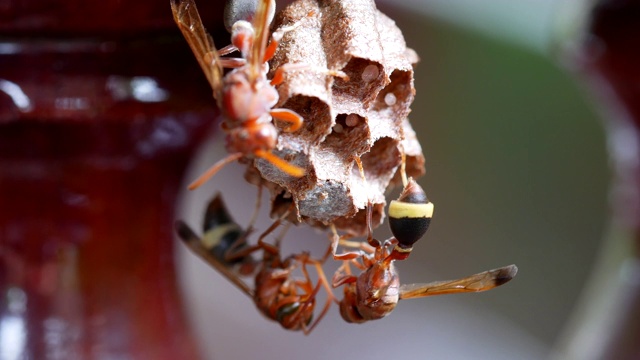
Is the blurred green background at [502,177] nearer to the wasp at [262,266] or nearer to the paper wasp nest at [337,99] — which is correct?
the wasp at [262,266]

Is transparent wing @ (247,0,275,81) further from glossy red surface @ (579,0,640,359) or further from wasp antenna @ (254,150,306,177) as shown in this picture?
glossy red surface @ (579,0,640,359)

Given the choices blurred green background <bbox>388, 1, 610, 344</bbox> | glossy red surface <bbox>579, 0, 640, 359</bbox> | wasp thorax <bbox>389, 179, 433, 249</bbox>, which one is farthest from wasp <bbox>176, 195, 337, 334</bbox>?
blurred green background <bbox>388, 1, 610, 344</bbox>

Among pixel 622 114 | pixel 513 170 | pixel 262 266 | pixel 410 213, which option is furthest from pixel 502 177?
pixel 410 213

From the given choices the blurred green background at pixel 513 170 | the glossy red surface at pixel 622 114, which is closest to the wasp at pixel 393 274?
the glossy red surface at pixel 622 114

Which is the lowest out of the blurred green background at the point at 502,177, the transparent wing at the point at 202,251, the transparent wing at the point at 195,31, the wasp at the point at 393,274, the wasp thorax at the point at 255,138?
the blurred green background at the point at 502,177

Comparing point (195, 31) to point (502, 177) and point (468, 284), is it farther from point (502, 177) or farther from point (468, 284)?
point (502, 177)

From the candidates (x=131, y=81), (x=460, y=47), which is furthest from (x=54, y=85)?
(x=460, y=47)

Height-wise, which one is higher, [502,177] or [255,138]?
[255,138]
